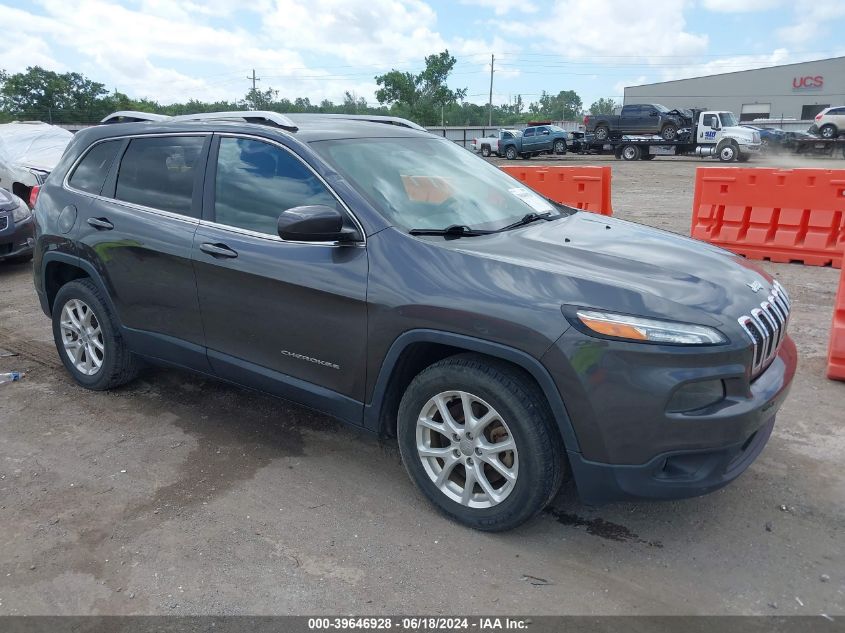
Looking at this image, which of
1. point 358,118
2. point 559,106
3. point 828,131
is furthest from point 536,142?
point 559,106

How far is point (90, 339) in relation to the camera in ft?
15.1

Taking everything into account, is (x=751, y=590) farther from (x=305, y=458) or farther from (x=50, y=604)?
(x=50, y=604)

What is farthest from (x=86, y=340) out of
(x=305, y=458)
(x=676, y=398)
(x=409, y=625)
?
(x=676, y=398)

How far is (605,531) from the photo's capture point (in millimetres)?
3104

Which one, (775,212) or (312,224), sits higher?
(312,224)

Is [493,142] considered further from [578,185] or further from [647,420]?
[647,420]

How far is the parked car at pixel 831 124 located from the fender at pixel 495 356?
111ft

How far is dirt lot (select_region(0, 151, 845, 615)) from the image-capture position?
268 cm

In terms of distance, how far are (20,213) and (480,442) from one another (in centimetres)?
818

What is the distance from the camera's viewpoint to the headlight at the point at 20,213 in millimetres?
8655

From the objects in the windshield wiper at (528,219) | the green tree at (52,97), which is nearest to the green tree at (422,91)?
the green tree at (52,97)

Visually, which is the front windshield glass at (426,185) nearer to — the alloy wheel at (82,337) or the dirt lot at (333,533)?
the dirt lot at (333,533)

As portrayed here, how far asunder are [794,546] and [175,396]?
12.4 ft

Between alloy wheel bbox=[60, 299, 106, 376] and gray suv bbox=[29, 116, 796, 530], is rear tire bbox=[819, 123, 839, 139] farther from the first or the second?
alloy wheel bbox=[60, 299, 106, 376]
